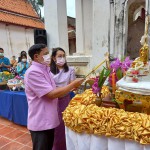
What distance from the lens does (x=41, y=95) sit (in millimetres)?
1330

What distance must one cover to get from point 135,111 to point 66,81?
86cm

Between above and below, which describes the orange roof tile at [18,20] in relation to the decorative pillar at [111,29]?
above

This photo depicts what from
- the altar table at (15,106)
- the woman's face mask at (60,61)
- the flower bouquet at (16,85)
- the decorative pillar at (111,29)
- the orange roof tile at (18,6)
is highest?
the orange roof tile at (18,6)

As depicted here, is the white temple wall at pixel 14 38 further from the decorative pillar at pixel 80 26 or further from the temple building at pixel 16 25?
the decorative pillar at pixel 80 26

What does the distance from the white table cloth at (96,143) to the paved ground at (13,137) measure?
129 centimetres

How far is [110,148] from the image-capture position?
106 centimetres

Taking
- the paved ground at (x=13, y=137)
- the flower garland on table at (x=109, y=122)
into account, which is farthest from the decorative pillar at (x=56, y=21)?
the flower garland on table at (x=109, y=122)

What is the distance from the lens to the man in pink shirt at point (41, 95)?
1340 mm

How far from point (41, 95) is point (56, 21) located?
3432 mm

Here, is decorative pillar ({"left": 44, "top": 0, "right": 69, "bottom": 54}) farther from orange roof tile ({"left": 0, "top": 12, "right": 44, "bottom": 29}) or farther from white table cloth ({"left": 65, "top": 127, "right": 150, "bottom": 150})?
orange roof tile ({"left": 0, "top": 12, "right": 44, "bottom": 29})

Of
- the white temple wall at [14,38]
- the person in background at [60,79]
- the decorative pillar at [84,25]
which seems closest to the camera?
the person in background at [60,79]

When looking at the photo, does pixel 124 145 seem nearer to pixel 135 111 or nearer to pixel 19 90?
pixel 135 111

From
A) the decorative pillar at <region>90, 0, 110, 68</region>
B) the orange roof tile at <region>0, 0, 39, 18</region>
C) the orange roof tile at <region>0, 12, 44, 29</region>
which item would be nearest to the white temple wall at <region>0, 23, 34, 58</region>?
the orange roof tile at <region>0, 12, 44, 29</region>

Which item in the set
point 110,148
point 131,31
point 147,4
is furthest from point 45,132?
point 131,31
